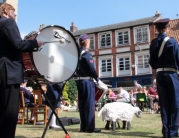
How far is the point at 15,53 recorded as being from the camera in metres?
3.05

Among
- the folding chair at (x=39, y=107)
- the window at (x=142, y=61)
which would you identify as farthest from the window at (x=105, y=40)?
the folding chair at (x=39, y=107)

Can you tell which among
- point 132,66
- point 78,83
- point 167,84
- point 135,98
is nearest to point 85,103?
point 78,83

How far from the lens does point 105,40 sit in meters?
36.1

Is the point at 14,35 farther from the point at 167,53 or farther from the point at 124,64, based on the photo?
the point at 124,64

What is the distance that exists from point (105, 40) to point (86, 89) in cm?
3094

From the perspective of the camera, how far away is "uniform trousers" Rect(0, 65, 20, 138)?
2.92 meters

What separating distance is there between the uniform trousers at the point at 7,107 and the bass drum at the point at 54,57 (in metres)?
0.69

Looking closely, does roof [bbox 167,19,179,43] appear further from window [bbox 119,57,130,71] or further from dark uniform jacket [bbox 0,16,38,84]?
dark uniform jacket [bbox 0,16,38,84]

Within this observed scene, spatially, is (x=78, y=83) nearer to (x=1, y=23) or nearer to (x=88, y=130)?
(x=88, y=130)

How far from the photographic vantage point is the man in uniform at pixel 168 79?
4555mm

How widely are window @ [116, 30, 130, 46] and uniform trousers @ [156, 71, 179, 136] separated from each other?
29.9 m

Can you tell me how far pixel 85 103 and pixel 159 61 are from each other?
1844 mm

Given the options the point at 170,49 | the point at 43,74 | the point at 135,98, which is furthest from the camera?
the point at 135,98

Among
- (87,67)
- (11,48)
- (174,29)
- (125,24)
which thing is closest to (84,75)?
(87,67)
